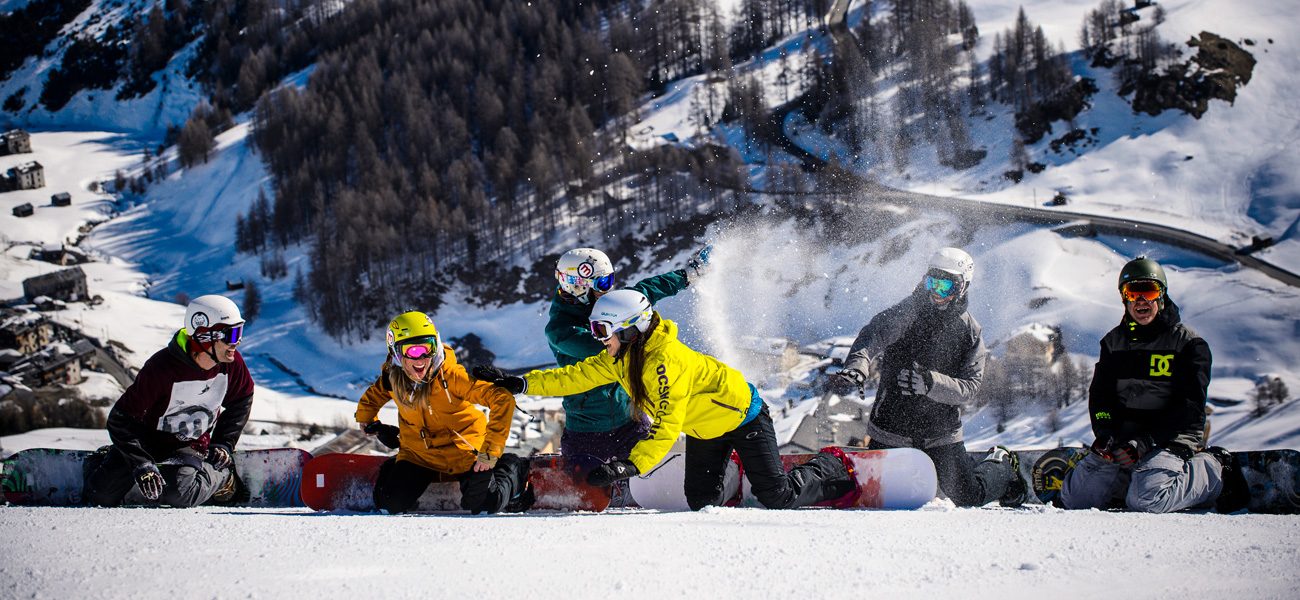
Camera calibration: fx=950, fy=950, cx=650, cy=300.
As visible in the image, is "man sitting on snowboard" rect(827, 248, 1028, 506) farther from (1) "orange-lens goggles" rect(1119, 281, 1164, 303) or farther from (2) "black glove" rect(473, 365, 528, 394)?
(2) "black glove" rect(473, 365, 528, 394)

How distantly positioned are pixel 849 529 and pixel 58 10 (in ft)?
488

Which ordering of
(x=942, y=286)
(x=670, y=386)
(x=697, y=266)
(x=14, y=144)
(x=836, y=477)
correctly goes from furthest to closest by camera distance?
(x=14, y=144) → (x=697, y=266) → (x=942, y=286) → (x=836, y=477) → (x=670, y=386)

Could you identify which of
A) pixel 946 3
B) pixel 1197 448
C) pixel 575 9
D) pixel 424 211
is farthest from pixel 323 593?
pixel 575 9

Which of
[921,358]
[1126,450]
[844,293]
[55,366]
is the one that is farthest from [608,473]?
[55,366]

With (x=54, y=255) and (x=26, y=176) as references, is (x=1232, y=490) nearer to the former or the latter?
(x=54, y=255)

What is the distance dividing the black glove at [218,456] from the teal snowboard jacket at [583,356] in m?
2.53

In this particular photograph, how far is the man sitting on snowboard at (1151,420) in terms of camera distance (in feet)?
20.7

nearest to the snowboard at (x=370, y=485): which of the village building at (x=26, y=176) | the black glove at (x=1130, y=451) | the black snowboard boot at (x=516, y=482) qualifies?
the black snowboard boot at (x=516, y=482)

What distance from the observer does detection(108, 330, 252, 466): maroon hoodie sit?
672 centimetres

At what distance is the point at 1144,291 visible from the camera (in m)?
6.52

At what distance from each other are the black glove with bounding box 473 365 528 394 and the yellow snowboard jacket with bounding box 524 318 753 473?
0.07 metres

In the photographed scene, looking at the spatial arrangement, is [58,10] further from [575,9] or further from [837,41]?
[837,41]

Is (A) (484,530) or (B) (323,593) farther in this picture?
(A) (484,530)

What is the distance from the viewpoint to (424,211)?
67812 millimetres
